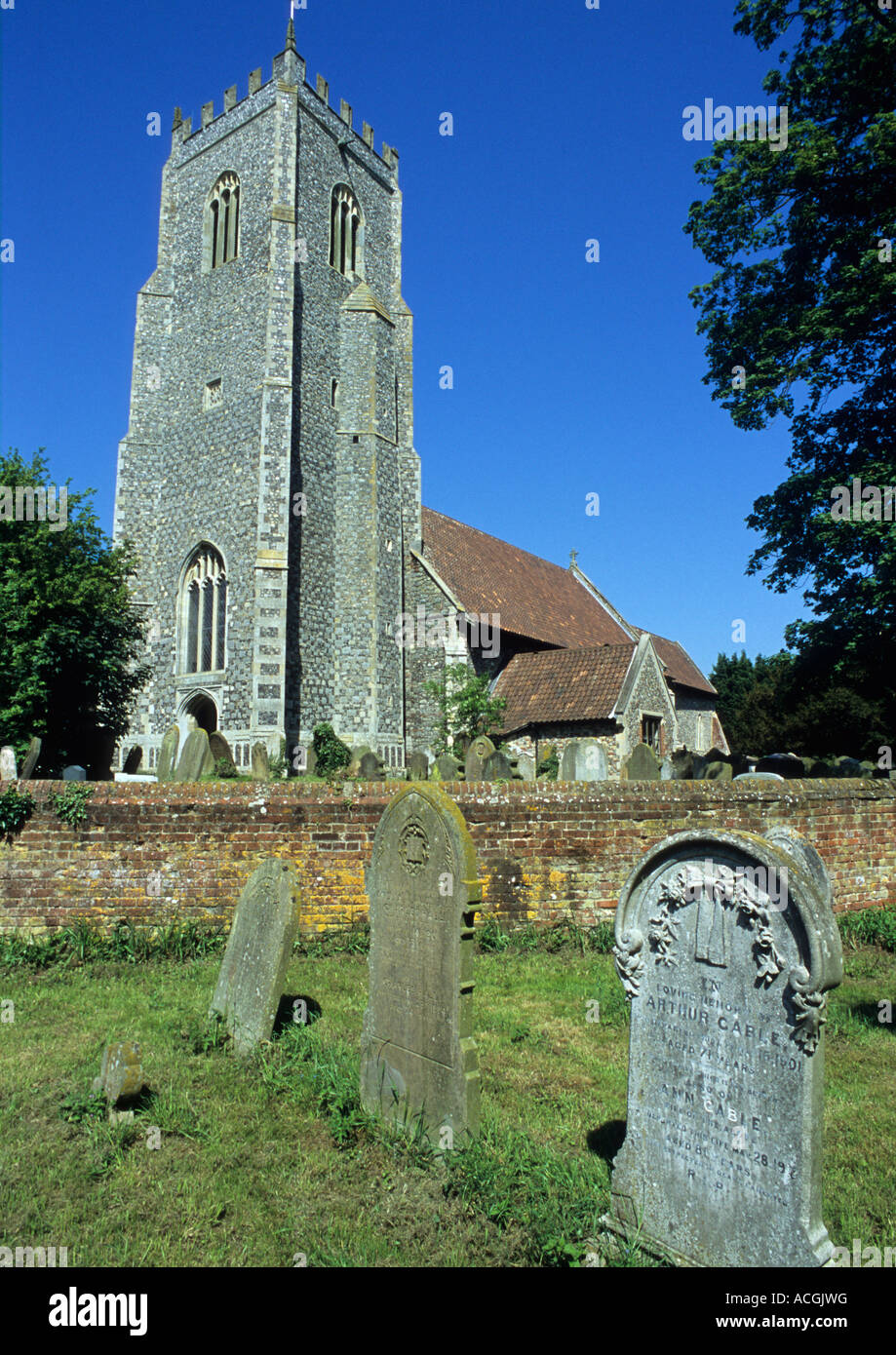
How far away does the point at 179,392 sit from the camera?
22016mm

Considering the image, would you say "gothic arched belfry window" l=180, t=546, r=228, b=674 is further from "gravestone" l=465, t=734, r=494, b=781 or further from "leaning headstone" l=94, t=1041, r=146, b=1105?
"leaning headstone" l=94, t=1041, r=146, b=1105

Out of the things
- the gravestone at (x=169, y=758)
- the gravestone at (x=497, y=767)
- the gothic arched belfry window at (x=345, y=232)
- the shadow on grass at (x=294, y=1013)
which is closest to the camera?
the shadow on grass at (x=294, y=1013)

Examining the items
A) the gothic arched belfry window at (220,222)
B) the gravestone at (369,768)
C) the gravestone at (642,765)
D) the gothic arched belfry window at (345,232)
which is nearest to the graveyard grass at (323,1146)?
the gravestone at (642,765)

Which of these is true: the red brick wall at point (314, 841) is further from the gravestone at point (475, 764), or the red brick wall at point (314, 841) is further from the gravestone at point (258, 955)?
the gravestone at point (258, 955)

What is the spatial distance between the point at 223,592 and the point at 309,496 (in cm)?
332

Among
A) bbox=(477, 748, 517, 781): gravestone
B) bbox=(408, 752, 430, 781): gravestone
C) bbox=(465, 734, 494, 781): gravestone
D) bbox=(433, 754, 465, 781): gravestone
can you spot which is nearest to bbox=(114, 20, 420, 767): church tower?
bbox=(408, 752, 430, 781): gravestone

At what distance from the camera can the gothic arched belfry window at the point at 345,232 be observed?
73.6 feet

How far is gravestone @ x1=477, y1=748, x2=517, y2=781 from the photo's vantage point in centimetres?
977

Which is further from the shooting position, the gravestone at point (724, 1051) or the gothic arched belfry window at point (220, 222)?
the gothic arched belfry window at point (220, 222)

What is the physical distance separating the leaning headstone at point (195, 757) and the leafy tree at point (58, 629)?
4.62 meters

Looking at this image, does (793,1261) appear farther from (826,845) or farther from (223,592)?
(223,592)

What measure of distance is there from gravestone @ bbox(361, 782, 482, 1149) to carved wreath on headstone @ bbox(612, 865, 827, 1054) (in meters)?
0.92

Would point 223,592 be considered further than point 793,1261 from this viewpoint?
Yes
